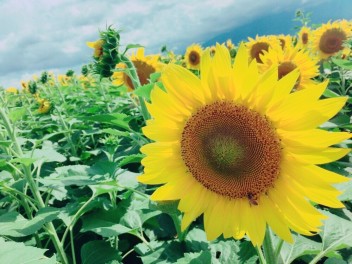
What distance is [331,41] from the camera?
6.65m

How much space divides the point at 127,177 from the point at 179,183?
95 centimetres

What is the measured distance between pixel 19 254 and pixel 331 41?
6273mm

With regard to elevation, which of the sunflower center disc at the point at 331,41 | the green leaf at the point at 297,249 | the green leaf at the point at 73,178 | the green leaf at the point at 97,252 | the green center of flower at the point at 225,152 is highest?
the green center of flower at the point at 225,152

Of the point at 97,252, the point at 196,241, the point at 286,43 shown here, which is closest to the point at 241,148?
the point at 196,241

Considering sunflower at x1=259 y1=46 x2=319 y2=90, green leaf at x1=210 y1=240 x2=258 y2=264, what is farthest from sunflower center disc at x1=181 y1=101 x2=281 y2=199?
sunflower at x1=259 y1=46 x2=319 y2=90

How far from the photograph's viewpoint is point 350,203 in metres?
2.69

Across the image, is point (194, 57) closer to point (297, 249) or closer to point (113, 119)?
point (113, 119)

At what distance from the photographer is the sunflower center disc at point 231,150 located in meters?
1.58

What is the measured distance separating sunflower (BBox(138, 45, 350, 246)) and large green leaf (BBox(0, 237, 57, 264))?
499 mm

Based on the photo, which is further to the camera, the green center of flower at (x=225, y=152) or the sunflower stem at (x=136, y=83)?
the sunflower stem at (x=136, y=83)

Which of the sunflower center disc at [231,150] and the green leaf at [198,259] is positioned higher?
the sunflower center disc at [231,150]

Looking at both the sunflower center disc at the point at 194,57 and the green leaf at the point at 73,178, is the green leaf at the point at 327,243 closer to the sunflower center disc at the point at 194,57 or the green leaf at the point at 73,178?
the green leaf at the point at 73,178

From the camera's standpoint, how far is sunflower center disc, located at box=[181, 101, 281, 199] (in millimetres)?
1584

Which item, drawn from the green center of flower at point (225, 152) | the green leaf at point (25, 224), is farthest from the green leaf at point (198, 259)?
the green leaf at point (25, 224)
